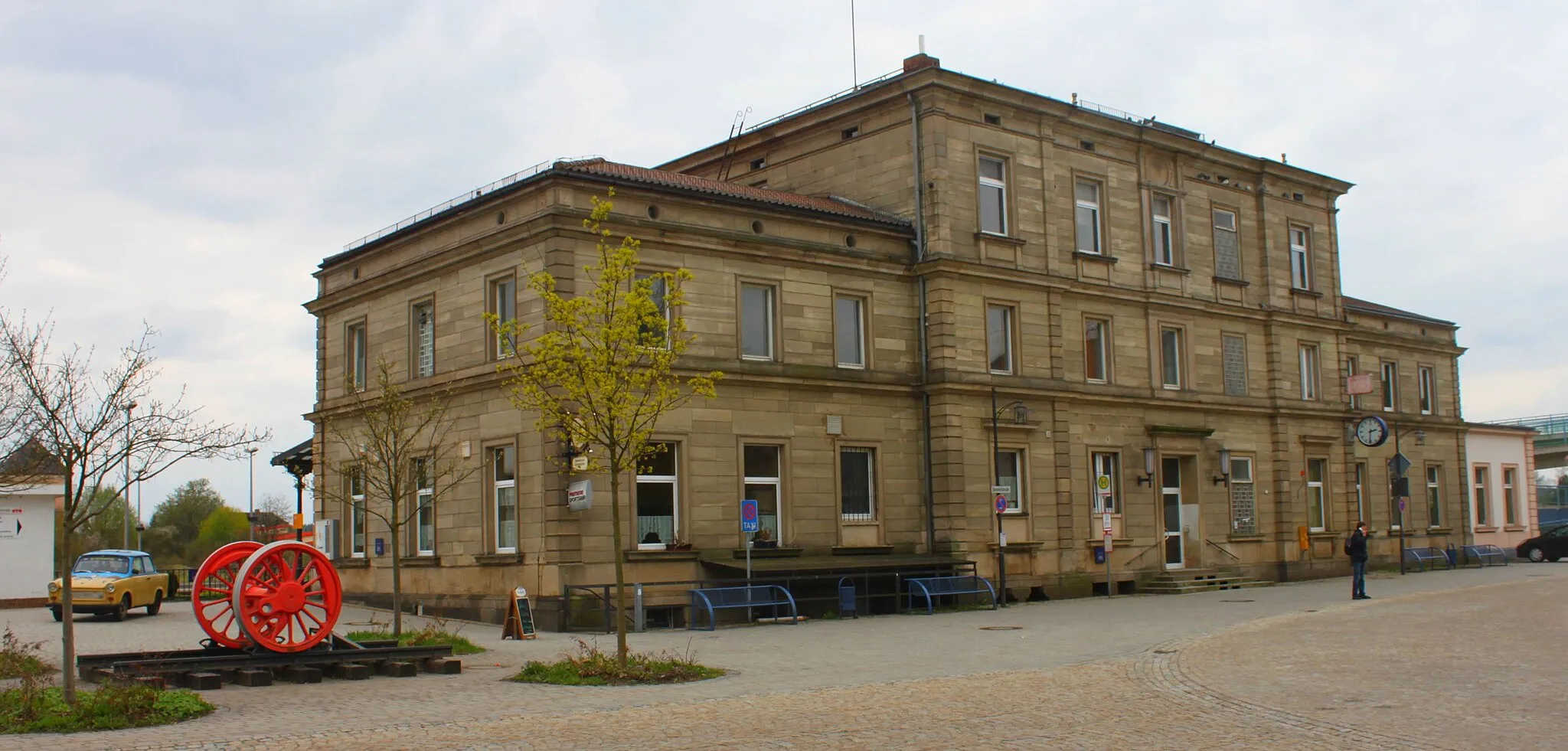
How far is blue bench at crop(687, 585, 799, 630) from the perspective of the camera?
2445cm

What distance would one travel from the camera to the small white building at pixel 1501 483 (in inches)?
1967

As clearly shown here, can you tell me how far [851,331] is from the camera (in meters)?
30.2

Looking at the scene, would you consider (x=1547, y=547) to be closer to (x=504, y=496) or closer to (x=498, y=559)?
(x=504, y=496)

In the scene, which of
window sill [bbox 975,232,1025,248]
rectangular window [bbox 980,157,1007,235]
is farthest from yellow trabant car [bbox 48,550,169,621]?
rectangular window [bbox 980,157,1007,235]

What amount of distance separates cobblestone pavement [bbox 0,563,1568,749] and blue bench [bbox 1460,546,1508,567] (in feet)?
80.6

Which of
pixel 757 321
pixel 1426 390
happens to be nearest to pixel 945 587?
pixel 757 321

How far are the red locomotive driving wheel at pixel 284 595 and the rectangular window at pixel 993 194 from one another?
18.7 meters

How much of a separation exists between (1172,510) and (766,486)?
1297 cm

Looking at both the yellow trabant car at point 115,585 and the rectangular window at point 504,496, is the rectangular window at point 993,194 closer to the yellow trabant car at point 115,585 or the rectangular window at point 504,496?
the rectangular window at point 504,496

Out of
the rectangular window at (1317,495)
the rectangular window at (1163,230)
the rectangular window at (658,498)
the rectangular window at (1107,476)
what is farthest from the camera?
the rectangular window at (1317,495)

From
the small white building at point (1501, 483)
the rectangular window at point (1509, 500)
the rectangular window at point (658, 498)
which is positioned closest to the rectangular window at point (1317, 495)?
the small white building at point (1501, 483)

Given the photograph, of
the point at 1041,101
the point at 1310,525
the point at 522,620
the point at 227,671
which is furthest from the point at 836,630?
the point at 1310,525

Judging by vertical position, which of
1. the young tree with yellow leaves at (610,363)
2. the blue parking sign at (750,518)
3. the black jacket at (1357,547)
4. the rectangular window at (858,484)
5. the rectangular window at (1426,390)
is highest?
the rectangular window at (1426,390)

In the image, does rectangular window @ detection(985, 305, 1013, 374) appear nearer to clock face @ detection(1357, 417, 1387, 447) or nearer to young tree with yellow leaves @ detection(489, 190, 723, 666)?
clock face @ detection(1357, 417, 1387, 447)
